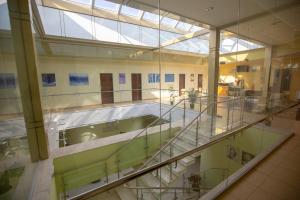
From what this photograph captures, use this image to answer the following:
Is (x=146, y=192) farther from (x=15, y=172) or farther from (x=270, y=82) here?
(x=270, y=82)

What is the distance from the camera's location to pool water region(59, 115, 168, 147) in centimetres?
454

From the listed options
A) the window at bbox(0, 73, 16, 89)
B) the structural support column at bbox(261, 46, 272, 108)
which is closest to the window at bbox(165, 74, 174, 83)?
the structural support column at bbox(261, 46, 272, 108)

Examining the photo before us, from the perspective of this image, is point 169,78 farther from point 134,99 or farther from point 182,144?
point 182,144

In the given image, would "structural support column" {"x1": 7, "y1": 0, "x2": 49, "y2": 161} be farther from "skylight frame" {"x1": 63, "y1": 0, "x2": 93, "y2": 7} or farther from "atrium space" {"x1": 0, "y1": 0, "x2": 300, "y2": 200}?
"skylight frame" {"x1": 63, "y1": 0, "x2": 93, "y2": 7}

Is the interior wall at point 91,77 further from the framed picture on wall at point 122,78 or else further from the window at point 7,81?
the window at point 7,81

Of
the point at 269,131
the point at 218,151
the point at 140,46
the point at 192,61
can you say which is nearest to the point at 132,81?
the point at 140,46

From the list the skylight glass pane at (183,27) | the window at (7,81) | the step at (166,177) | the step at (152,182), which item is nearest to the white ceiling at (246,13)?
the window at (7,81)

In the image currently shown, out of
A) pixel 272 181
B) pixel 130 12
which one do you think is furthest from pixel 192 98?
pixel 130 12

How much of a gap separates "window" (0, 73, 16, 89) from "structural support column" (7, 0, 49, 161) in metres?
0.12

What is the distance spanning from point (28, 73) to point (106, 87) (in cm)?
559

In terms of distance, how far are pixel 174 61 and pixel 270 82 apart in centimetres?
483

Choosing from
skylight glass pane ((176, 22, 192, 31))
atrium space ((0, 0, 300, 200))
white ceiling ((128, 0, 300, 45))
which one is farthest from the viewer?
skylight glass pane ((176, 22, 192, 31))

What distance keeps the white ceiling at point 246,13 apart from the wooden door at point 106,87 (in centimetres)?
468

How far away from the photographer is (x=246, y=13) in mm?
3441
